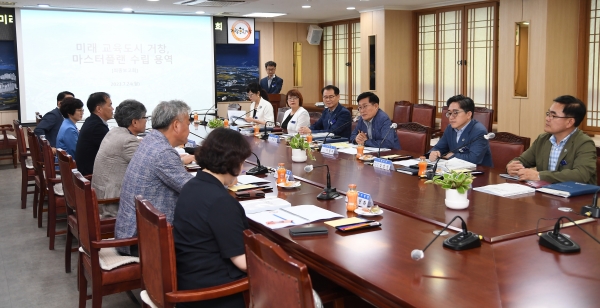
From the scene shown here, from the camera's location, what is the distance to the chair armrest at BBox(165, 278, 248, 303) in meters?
2.21

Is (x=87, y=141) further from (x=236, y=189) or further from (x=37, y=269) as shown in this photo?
(x=236, y=189)

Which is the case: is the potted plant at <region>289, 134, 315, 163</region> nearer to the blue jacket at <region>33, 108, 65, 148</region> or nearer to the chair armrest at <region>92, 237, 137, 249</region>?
the chair armrest at <region>92, 237, 137, 249</region>

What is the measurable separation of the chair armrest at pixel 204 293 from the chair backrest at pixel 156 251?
0.03m

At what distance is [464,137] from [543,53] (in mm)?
3380

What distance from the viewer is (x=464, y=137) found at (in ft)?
15.0

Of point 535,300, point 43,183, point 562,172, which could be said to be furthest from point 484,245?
point 43,183

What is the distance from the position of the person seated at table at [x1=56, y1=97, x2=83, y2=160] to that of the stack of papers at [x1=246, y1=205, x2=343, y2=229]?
9.82 ft

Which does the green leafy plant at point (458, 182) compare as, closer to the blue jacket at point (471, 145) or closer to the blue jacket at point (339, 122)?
the blue jacket at point (471, 145)

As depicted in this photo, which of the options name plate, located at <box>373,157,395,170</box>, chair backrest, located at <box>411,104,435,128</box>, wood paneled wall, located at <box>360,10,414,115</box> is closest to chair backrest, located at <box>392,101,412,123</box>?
chair backrest, located at <box>411,104,435,128</box>

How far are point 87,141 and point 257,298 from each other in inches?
121

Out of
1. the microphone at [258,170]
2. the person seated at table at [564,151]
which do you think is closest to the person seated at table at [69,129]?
the microphone at [258,170]

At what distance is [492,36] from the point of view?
8508 millimetres

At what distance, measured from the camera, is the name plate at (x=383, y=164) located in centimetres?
411

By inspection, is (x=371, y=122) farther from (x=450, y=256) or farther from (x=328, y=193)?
(x=450, y=256)
